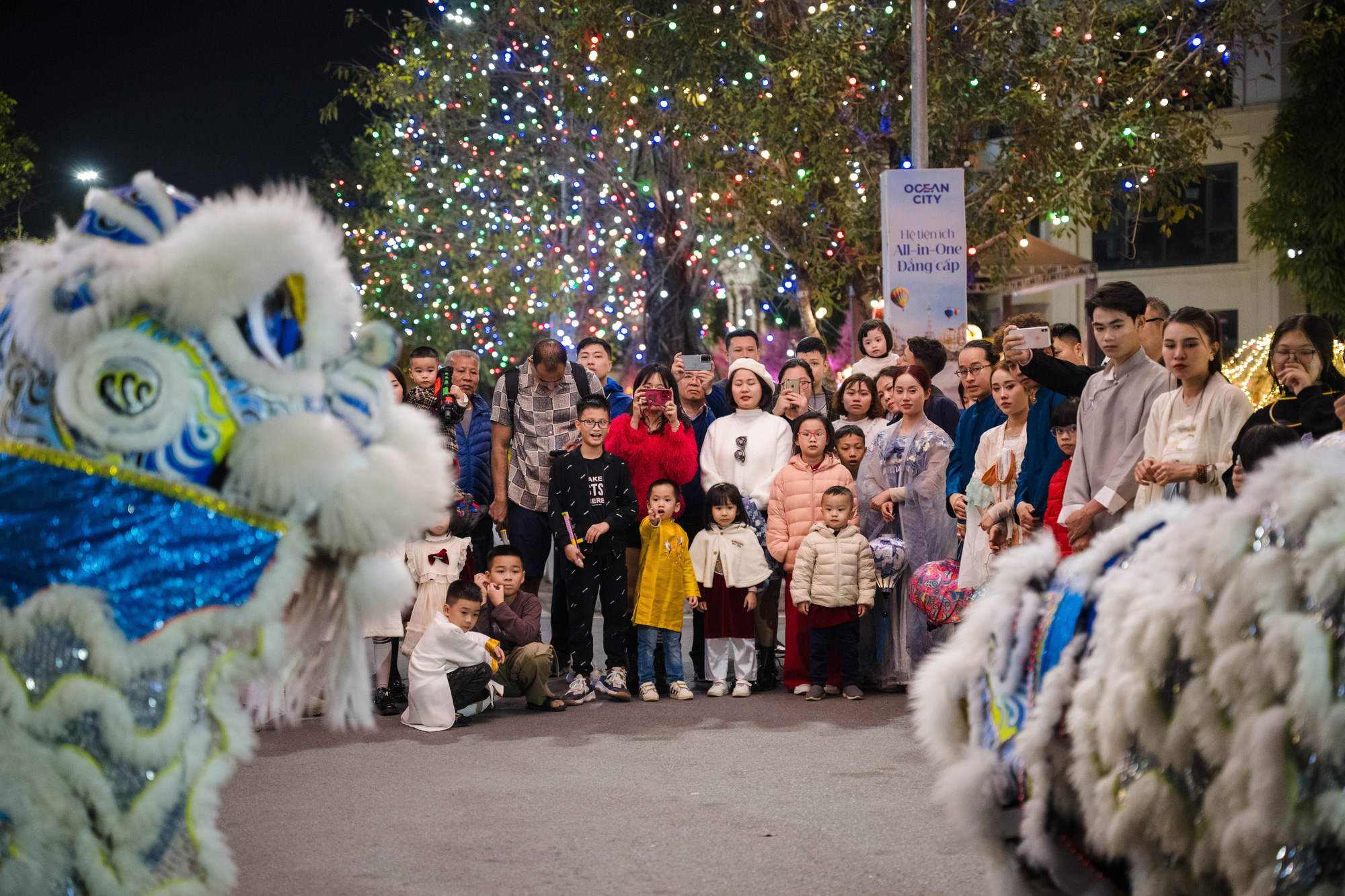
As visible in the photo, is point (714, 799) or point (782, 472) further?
point (782, 472)

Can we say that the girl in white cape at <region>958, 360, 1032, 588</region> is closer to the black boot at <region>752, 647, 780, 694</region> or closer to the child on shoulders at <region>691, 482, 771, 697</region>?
the child on shoulders at <region>691, 482, 771, 697</region>

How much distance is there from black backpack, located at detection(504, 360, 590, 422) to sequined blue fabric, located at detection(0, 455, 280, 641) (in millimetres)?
5340

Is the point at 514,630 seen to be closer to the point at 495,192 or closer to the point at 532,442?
the point at 532,442

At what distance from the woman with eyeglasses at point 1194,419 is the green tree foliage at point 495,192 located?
14.4 metres

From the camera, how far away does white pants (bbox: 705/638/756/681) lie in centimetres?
675

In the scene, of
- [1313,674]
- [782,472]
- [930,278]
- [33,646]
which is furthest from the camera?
[930,278]

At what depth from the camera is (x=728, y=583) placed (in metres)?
6.73

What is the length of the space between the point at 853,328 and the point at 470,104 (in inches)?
341

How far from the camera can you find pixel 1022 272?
16047 millimetres

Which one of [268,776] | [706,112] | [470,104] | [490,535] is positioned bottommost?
[268,776]

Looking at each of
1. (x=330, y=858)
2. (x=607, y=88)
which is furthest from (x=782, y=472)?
(x=607, y=88)

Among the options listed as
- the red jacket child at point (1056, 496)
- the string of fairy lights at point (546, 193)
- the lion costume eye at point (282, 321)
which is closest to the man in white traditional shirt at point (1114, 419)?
the red jacket child at point (1056, 496)

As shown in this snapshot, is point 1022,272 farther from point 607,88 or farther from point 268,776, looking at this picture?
point 268,776

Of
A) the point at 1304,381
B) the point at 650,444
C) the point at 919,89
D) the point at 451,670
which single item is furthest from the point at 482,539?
the point at 919,89
